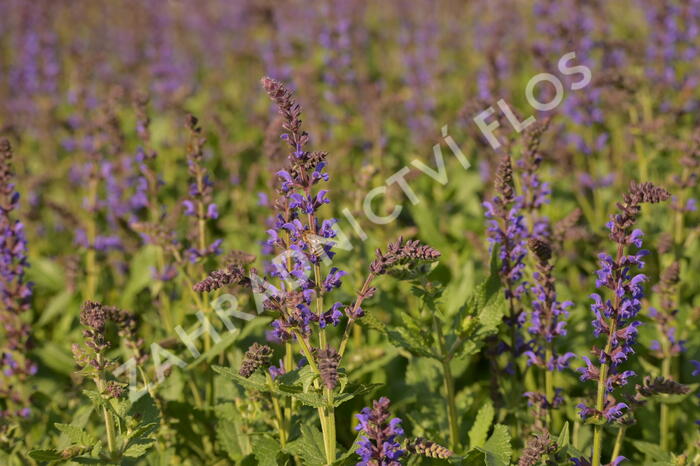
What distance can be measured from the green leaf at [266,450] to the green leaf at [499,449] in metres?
1.04

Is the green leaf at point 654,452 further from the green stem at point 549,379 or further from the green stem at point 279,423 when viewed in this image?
the green stem at point 279,423

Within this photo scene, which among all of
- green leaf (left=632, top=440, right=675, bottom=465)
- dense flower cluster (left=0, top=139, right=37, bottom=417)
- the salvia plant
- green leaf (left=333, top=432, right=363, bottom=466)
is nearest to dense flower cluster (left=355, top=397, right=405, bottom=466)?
the salvia plant

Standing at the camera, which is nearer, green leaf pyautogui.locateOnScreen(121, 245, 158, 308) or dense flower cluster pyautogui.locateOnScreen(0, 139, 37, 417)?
dense flower cluster pyautogui.locateOnScreen(0, 139, 37, 417)

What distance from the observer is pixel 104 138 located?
270 inches

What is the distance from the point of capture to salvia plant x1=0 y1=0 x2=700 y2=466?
3.44 meters

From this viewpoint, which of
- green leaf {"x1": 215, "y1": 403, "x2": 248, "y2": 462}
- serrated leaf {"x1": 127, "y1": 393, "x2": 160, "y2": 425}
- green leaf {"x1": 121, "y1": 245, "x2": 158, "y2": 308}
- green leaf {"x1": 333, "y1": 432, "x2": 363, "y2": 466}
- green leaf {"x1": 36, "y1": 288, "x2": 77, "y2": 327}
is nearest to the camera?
green leaf {"x1": 333, "y1": 432, "x2": 363, "y2": 466}

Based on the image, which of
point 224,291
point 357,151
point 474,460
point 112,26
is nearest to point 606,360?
point 474,460

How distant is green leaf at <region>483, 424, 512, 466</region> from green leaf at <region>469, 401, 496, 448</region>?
0.21 metres

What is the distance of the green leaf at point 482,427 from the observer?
3.80 meters

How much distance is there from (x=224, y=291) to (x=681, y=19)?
5443mm

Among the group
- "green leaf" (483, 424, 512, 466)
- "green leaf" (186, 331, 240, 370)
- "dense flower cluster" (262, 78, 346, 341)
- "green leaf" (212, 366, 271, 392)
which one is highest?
"dense flower cluster" (262, 78, 346, 341)

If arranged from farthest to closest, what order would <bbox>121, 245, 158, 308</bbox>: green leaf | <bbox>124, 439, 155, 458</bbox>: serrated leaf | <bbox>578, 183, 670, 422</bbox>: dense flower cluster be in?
<bbox>121, 245, 158, 308</bbox>: green leaf < <bbox>124, 439, 155, 458</bbox>: serrated leaf < <bbox>578, 183, 670, 422</bbox>: dense flower cluster

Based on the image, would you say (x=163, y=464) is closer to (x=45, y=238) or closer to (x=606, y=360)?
(x=606, y=360)

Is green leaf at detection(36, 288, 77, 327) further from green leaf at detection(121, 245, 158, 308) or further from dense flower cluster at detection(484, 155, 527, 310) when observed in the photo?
dense flower cluster at detection(484, 155, 527, 310)
